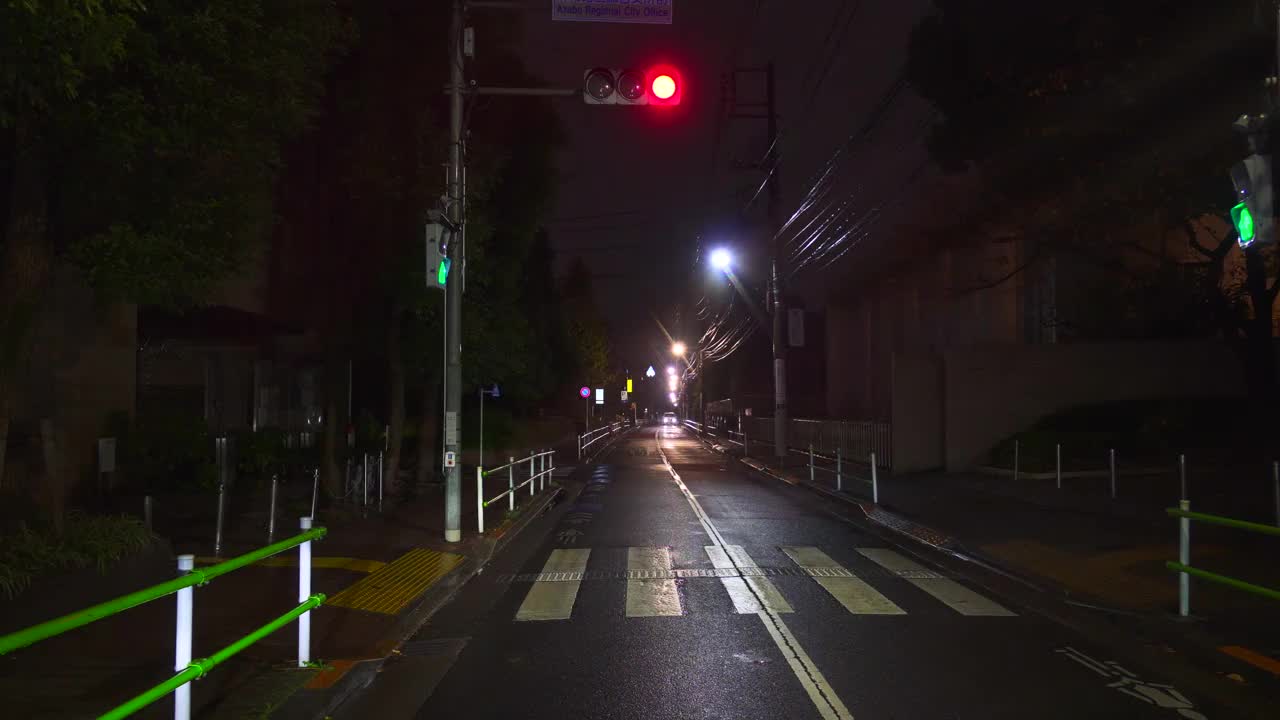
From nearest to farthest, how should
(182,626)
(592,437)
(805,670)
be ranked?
(182,626), (805,670), (592,437)

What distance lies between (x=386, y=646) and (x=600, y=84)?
20.8 feet

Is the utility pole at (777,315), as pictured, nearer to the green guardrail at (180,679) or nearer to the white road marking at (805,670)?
the white road marking at (805,670)

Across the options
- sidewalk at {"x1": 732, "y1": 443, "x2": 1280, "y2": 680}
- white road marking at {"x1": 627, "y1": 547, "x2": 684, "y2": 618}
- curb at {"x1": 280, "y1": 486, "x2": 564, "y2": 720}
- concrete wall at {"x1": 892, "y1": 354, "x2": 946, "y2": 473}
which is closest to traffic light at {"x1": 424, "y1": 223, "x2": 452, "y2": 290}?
curb at {"x1": 280, "y1": 486, "x2": 564, "y2": 720}

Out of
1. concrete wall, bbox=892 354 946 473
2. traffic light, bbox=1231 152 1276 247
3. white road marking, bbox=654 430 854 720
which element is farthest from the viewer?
concrete wall, bbox=892 354 946 473

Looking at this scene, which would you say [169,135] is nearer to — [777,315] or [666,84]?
[666,84]

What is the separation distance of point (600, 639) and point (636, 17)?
583 cm

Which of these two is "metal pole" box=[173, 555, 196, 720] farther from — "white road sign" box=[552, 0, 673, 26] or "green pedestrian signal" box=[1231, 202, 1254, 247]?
"green pedestrian signal" box=[1231, 202, 1254, 247]

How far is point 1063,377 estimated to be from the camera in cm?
2317

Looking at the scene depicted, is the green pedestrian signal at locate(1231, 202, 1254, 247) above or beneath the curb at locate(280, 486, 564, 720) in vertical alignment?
above

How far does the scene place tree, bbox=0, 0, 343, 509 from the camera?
8.02 metres

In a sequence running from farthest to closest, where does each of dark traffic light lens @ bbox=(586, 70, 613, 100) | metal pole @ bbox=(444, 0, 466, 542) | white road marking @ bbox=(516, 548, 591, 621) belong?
1. metal pole @ bbox=(444, 0, 466, 542)
2. dark traffic light lens @ bbox=(586, 70, 613, 100)
3. white road marking @ bbox=(516, 548, 591, 621)

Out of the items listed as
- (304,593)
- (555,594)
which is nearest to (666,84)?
(555,594)

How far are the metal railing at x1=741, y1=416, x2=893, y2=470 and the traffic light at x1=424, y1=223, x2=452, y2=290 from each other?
11562 millimetres

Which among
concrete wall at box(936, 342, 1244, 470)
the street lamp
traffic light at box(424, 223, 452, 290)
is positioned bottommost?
concrete wall at box(936, 342, 1244, 470)
